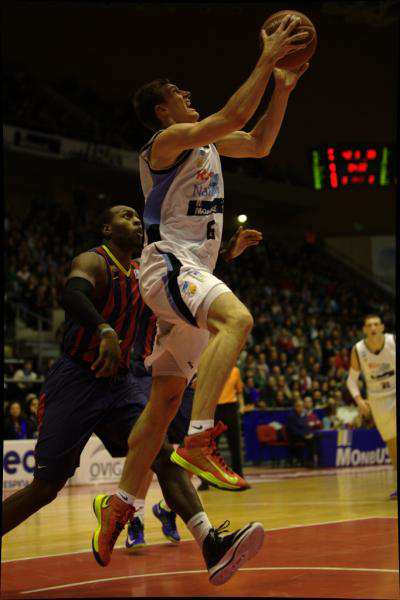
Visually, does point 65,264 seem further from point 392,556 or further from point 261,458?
point 392,556

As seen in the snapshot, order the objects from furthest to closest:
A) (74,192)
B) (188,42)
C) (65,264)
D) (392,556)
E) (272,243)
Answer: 1. (272,243)
2. (188,42)
3. (74,192)
4. (65,264)
5. (392,556)

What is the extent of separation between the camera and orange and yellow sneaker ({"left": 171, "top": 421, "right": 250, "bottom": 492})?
382 centimetres

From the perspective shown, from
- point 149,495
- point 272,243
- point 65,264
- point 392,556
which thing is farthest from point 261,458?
point 272,243

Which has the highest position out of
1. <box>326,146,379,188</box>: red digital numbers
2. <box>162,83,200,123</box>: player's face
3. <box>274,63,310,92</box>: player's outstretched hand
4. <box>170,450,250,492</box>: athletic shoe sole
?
<box>326,146,379,188</box>: red digital numbers

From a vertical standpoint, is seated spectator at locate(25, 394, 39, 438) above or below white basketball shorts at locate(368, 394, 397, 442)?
below

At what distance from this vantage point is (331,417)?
16.9 m

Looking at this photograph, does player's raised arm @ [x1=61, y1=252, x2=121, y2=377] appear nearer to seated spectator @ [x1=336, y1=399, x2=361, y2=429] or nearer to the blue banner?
the blue banner

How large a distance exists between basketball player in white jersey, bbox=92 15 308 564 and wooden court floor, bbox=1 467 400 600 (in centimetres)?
46

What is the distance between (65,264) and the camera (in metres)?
20.9

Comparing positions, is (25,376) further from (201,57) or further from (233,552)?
(201,57)

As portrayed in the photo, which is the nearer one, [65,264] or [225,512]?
[225,512]

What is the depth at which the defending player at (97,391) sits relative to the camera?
472cm

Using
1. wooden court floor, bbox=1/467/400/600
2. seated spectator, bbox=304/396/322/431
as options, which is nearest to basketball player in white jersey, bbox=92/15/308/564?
wooden court floor, bbox=1/467/400/600

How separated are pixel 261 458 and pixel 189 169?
12.2 m
